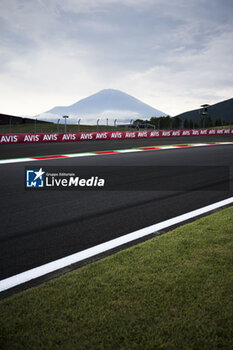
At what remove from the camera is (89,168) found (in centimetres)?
864

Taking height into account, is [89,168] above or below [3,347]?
above

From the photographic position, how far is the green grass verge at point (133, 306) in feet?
5.89

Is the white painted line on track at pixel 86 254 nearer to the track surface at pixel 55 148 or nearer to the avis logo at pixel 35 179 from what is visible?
the avis logo at pixel 35 179

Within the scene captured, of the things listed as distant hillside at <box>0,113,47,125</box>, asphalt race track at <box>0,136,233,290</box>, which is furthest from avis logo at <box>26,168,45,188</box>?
distant hillside at <box>0,113,47,125</box>

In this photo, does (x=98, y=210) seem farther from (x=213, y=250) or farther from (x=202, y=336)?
(x=202, y=336)

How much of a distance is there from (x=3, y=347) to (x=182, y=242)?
6.87ft

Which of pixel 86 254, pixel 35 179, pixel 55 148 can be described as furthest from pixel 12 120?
pixel 86 254

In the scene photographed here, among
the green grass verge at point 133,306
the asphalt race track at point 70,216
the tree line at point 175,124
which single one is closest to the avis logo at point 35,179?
the asphalt race track at point 70,216

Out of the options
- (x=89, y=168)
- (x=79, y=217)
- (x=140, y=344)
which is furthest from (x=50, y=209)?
(x=89, y=168)

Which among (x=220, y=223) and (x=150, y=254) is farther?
(x=220, y=223)

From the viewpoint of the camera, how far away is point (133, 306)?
2.10 meters

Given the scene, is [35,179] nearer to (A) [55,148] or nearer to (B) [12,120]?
(A) [55,148]

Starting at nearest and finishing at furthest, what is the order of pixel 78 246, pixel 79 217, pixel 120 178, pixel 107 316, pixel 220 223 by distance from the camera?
pixel 107 316
pixel 78 246
pixel 220 223
pixel 79 217
pixel 120 178

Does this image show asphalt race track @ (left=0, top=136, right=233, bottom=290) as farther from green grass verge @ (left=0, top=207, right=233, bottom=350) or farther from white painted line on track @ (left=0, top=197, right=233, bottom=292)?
green grass verge @ (left=0, top=207, right=233, bottom=350)
